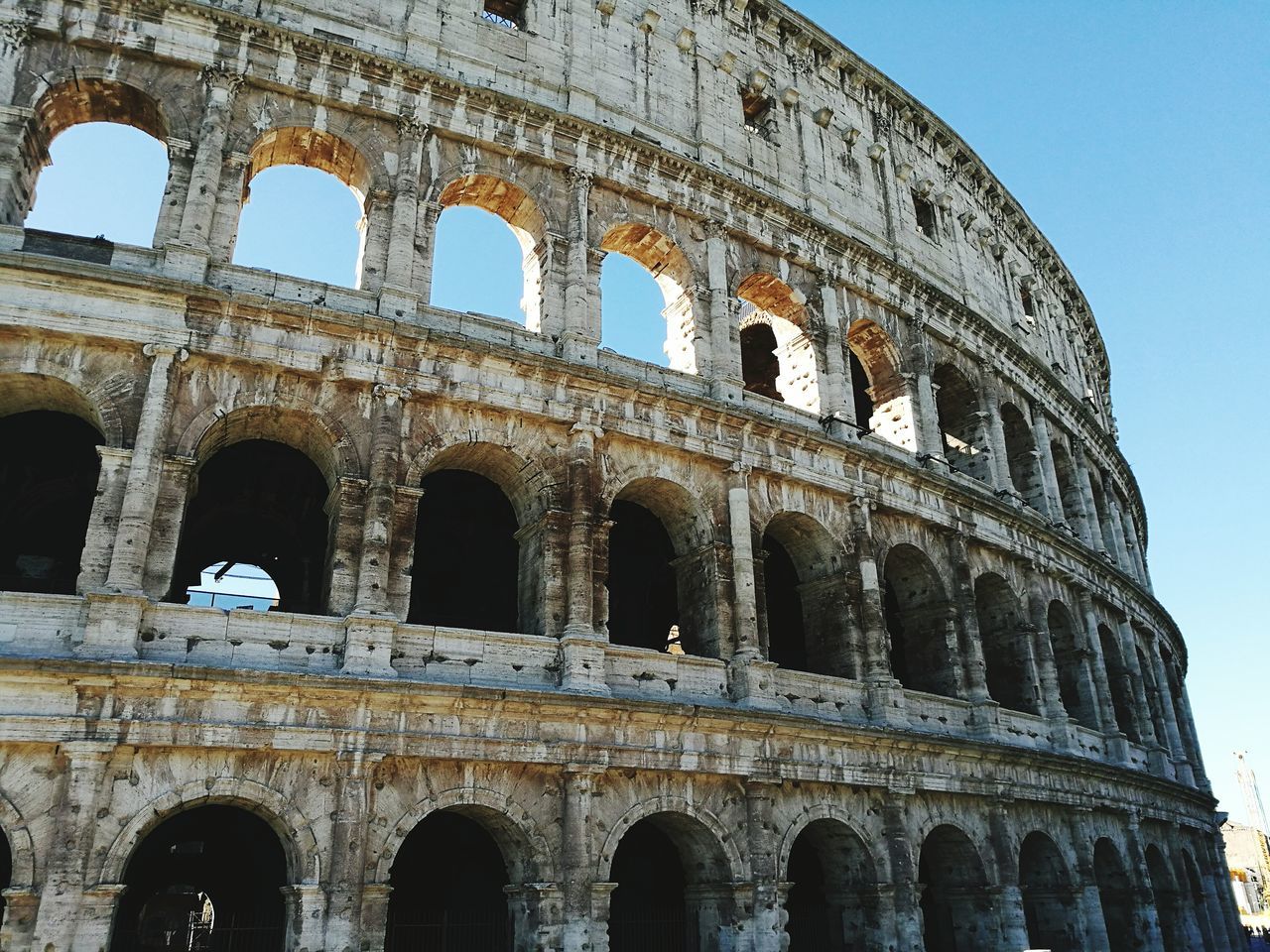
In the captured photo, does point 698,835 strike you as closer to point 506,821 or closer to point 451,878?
point 506,821

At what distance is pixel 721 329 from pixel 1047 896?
35.0ft

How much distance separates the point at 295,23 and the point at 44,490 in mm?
7282

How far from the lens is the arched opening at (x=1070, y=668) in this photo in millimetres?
19094

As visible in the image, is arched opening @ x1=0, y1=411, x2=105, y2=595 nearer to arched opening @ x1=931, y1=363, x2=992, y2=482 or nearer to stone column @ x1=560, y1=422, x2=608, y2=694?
stone column @ x1=560, y1=422, x2=608, y2=694

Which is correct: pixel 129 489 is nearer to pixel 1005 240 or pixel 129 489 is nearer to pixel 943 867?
pixel 943 867

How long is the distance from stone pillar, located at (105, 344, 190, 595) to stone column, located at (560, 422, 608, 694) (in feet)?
15.3

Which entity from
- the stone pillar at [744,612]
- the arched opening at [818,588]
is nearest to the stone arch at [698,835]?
the stone pillar at [744,612]

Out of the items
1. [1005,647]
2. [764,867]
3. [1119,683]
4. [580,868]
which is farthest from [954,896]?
[1119,683]

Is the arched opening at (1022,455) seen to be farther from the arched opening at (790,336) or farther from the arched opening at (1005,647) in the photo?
the arched opening at (790,336)

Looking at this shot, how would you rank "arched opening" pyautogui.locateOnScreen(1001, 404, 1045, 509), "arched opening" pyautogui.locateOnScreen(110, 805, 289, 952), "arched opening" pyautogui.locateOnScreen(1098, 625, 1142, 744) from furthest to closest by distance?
1. "arched opening" pyautogui.locateOnScreen(1098, 625, 1142, 744)
2. "arched opening" pyautogui.locateOnScreen(1001, 404, 1045, 509)
3. "arched opening" pyautogui.locateOnScreen(110, 805, 289, 952)

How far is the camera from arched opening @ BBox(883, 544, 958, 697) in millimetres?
16016

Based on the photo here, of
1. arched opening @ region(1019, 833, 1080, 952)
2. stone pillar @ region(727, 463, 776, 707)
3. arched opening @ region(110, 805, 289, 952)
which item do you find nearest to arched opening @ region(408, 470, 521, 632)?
stone pillar @ region(727, 463, 776, 707)

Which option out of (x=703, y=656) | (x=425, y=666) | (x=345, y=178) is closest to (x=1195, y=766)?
(x=703, y=656)

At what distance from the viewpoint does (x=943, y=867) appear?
49.2ft
